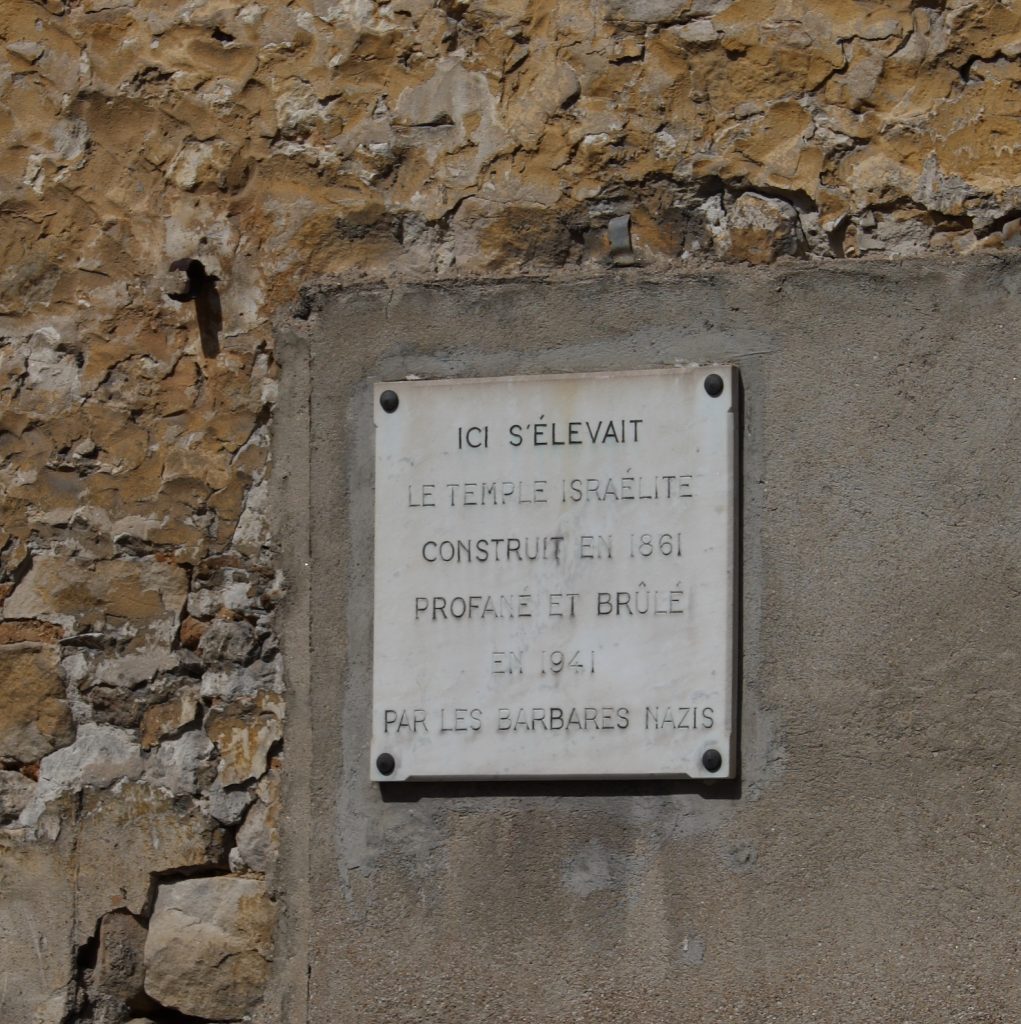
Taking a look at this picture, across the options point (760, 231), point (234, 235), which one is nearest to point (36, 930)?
point (234, 235)

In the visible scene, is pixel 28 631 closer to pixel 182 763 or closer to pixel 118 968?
pixel 182 763

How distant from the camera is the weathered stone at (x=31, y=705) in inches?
156

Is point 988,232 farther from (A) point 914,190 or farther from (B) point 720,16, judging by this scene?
(B) point 720,16

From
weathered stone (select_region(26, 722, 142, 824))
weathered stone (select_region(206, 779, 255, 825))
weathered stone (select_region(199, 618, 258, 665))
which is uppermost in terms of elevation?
weathered stone (select_region(199, 618, 258, 665))

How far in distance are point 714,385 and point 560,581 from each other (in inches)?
17.3

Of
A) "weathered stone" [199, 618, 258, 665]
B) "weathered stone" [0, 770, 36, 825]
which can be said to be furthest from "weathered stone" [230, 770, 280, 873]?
"weathered stone" [0, 770, 36, 825]

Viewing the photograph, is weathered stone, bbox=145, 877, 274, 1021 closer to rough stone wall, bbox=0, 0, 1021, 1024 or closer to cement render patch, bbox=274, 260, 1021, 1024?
rough stone wall, bbox=0, 0, 1021, 1024

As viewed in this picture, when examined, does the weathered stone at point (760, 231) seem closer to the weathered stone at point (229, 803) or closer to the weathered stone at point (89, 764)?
the weathered stone at point (229, 803)

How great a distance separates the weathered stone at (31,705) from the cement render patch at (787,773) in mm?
562

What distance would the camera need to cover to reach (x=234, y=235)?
4012 mm

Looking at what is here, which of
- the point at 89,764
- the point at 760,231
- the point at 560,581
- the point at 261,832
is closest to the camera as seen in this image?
the point at 560,581

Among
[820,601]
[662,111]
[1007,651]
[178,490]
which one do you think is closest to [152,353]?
[178,490]

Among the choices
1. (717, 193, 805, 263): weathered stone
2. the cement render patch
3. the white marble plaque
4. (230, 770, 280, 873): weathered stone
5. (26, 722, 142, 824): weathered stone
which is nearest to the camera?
the cement render patch

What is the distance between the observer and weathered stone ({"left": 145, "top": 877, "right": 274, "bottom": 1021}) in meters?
3.74
